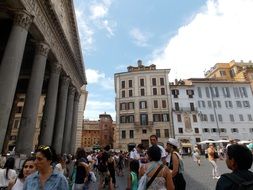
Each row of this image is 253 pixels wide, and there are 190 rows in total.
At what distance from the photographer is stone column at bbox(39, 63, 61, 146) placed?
13.1 metres

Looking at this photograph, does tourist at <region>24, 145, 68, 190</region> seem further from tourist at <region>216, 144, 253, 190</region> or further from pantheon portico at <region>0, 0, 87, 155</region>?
pantheon portico at <region>0, 0, 87, 155</region>

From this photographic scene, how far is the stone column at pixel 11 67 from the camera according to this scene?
834 cm

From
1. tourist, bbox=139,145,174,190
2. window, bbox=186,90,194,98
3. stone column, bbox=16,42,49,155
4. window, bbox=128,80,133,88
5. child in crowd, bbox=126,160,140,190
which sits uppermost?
window, bbox=128,80,133,88

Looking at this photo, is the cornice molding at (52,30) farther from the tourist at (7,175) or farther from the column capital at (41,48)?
the tourist at (7,175)

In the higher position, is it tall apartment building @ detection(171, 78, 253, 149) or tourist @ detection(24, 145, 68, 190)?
tall apartment building @ detection(171, 78, 253, 149)

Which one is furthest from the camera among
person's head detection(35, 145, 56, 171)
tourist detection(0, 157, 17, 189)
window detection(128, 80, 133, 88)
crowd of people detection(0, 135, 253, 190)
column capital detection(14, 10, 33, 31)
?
window detection(128, 80, 133, 88)

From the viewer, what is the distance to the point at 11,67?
8719 mm

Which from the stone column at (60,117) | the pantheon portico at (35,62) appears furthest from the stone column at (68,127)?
the stone column at (60,117)

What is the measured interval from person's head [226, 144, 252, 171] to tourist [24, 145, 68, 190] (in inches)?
71.0

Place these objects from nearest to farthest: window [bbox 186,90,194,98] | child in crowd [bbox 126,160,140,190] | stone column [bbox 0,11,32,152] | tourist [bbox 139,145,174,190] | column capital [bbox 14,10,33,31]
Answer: tourist [bbox 139,145,174,190] < child in crowd [bbox 126,160,140,190] < stone column [bbox 0,11,32,152] < column capital [bbox 14,10,33,31] < window [bbox 186,90,194,98]

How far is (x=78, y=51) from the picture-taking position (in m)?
21.4

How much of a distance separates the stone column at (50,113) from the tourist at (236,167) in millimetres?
12824

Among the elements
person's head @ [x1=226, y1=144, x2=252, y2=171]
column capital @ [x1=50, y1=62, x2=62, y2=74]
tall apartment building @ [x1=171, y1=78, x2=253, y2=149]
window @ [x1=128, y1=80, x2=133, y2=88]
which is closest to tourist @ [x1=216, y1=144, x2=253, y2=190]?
person's head @ [x1=226, y1=144, x2=252, y2=171]

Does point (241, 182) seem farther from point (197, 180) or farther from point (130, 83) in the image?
point (130, 83)
